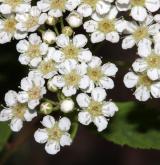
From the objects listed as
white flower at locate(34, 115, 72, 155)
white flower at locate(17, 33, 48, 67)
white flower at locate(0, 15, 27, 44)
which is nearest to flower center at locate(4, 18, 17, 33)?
white flower at locate(0, 15, 27, 44)

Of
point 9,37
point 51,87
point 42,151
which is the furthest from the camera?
point 42,151

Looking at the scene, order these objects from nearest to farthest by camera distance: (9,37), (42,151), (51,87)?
(51,87)
(9,37)
(42,151)

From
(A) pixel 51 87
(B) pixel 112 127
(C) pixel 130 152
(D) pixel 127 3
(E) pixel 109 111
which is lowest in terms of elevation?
(C) pixel 130 152

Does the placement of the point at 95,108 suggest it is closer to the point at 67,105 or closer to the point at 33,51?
the point at 67,105

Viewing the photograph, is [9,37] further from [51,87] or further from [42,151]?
[42,151]

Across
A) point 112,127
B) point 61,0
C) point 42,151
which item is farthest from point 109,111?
point 42,151

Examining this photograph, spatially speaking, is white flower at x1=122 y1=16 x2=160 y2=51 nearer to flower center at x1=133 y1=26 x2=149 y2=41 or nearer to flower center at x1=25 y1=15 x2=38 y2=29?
flower center at x1=133 y1=26 x2=149 y2=41
